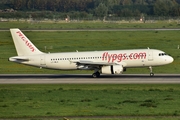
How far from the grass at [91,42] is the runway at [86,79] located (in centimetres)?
526

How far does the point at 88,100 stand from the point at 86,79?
62.7 ft

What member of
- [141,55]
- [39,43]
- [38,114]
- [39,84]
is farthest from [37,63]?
[39,43]

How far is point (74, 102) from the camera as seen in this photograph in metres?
51.8

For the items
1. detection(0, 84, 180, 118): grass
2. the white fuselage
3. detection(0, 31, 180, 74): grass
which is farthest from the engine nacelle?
detection(0, 31, 180, 74): grass

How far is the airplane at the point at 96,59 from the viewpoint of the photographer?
7281 centimetres

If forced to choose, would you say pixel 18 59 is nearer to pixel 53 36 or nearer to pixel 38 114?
pixel 38 114

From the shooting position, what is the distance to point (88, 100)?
52.8 m

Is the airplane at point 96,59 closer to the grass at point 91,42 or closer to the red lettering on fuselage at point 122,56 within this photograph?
the red lettering on fuselage at point 122,56

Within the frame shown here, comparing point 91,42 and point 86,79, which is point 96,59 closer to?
Result: point 86,79

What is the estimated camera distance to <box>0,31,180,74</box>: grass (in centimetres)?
8545

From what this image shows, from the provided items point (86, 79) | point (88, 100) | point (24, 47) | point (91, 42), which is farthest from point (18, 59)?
point (91, 42)

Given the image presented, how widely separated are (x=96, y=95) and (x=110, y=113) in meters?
10.8

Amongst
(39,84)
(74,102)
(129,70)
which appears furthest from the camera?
(129,70)

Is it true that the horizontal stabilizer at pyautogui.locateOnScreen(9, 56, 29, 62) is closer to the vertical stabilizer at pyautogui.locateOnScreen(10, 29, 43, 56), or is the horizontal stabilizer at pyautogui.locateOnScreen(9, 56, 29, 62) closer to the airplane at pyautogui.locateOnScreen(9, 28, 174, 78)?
the airplane at pyautogui.locateOnScreen(9, 28, 174, 78)
